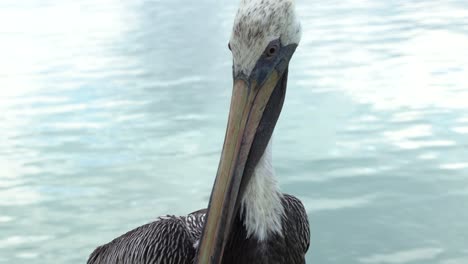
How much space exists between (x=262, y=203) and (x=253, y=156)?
0.20 meters

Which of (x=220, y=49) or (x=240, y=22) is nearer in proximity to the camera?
(x=240, y=22)

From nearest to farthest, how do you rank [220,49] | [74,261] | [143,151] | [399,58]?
[74,261]
[143,151]
[399,58]
[220,49]

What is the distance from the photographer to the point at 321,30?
1008 cm

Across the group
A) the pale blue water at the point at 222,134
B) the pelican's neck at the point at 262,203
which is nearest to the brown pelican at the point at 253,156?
the pelican's neck at the point at 262,203

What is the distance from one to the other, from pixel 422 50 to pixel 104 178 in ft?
13.5

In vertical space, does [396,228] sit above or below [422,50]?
below

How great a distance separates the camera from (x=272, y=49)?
264cm

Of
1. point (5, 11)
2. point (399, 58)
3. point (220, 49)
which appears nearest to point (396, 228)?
point (399, 58)

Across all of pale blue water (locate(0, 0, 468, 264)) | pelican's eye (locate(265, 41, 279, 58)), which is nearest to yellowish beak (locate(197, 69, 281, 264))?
pelican's eye (locate(265, 41, 279, 58))

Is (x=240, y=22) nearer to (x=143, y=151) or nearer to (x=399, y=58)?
(x=143, y=151)

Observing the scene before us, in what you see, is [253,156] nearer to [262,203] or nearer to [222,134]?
[262,203]

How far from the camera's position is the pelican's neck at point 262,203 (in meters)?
2.77

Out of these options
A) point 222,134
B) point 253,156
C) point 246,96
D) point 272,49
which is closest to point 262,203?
point 253,156

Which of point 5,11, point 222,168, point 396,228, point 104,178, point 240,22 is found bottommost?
point 396,228
